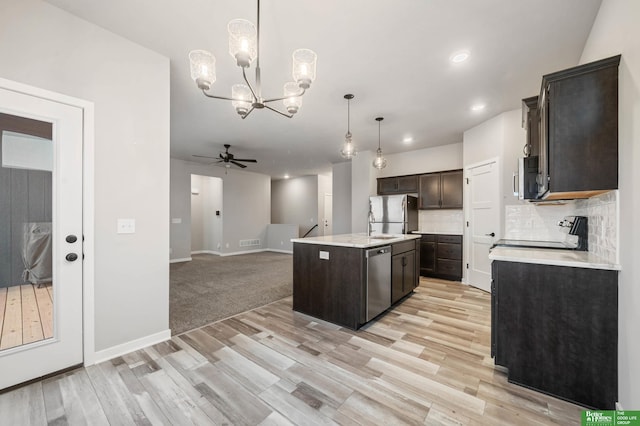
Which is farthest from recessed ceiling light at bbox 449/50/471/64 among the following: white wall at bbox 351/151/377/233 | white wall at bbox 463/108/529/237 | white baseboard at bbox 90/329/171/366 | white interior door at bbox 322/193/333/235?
white interior door at bbox 322/193/333/235

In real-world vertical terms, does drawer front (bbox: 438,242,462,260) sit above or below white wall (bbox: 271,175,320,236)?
below

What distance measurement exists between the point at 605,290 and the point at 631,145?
86cm

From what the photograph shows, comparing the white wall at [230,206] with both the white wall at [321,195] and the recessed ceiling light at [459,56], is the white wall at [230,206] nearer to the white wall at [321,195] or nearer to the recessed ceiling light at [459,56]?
the white wall at [321,195]

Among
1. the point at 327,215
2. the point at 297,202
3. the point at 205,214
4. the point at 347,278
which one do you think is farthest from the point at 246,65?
the point at 297,202

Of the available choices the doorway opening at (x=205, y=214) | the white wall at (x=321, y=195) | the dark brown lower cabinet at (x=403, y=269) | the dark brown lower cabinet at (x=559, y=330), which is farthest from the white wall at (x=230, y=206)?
the dark brown lower cabinet at (x=559, y=330)

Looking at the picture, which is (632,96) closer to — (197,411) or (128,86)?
(197,411)

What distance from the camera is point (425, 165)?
5984 millimetres

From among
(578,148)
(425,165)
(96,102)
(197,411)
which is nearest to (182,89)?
(96,102)

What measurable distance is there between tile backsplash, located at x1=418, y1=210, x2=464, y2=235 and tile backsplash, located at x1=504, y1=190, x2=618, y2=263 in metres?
1.65

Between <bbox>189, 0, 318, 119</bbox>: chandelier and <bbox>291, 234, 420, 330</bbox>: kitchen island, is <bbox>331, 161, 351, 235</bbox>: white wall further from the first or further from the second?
<bbox>189, 0, 318, 119</bbox>: chandelier

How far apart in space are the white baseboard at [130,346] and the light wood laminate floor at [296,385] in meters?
0.08

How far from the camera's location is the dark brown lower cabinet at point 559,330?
1556mm

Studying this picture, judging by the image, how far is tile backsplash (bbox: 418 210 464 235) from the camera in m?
5.46

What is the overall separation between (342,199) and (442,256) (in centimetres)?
313
